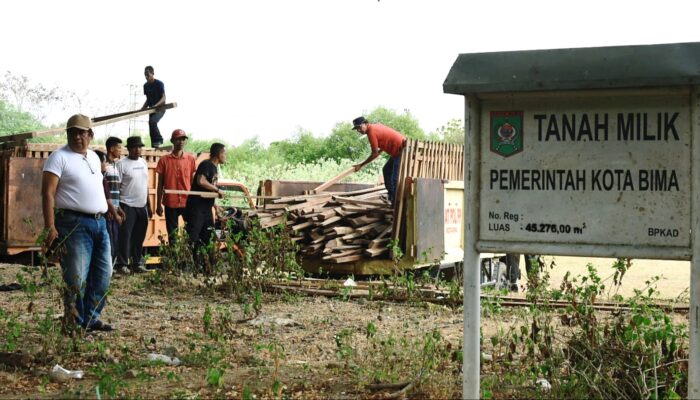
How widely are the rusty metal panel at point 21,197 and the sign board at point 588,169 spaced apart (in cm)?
1092

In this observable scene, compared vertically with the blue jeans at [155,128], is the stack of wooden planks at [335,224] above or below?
below

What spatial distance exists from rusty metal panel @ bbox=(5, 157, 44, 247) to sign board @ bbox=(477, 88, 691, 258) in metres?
10.9

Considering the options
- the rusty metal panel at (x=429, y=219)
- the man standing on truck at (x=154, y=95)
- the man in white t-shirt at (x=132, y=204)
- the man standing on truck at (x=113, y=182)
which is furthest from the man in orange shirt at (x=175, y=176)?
the man standing on truck at (x=154, y=95)

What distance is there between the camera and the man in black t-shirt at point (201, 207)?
13766 mm

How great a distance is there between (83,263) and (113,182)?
190 inches

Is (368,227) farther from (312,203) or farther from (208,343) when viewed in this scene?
(208,343)

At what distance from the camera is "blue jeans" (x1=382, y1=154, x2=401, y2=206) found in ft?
A: 44.7

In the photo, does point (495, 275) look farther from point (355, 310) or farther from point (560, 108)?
point (560, 108)

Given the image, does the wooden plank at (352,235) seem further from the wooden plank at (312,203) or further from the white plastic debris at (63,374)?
the white plastic debris at (63,374)

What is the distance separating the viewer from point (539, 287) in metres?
8.95

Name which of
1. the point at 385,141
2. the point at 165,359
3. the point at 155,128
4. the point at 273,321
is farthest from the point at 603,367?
the point at 155,128

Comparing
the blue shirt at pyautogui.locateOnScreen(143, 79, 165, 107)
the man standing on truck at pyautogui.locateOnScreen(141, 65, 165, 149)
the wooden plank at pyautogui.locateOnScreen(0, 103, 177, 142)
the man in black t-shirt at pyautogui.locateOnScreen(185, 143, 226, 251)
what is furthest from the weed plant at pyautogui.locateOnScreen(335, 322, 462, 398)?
the blue shirt at pyautogui.locateOnScreen(143, 79, 165, 107)

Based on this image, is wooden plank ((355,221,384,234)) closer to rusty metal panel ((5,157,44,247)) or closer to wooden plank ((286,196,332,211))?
wooden plank ((286,196,332,211))

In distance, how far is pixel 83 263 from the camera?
8.27 metres
